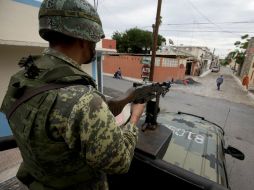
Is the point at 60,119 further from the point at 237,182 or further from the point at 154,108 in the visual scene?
the point at 237,182

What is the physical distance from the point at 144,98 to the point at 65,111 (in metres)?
1.12

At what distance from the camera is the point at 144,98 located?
194 cm

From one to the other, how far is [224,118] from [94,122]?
32.9 feet

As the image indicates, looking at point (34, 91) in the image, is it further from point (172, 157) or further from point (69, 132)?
point (172, 157)

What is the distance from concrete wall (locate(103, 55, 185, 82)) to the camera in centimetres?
2108

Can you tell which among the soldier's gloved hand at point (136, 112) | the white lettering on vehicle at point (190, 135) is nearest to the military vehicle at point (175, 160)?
the white lettering on vehicle at point (190, 135)

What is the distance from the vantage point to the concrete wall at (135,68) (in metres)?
21.1

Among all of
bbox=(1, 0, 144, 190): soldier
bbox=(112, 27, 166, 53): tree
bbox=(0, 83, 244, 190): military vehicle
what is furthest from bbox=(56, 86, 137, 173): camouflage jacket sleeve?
bbox=(112, 27, 166, 53): tree

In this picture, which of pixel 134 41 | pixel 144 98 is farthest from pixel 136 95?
pixel 134 41

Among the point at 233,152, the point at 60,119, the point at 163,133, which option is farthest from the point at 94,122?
the point at 233,152

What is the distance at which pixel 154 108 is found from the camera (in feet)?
7.66

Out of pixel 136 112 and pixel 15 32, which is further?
pixel 15 32

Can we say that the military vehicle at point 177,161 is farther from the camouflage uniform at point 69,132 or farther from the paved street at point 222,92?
the paved street at point 222,92

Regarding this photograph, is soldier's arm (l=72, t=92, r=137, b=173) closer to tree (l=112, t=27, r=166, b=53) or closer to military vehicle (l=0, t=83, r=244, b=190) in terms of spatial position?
military vehicle (l=0, t=83, r=244, b=190)
